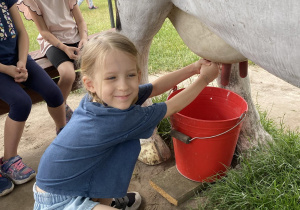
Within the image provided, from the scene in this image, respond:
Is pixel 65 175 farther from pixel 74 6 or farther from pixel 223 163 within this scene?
pixel 74 6

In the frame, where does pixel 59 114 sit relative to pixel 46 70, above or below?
below

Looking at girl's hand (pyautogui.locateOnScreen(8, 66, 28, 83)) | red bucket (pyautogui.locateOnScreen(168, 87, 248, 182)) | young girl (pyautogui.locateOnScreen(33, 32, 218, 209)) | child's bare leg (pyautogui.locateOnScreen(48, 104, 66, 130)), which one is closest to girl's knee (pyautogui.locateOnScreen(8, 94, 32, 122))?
girl's hand (pyautogui.locateOnScreen(8, 66, 28, 83))

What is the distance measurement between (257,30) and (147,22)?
0.64m

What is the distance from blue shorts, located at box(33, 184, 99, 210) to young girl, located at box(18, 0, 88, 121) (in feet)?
3.33

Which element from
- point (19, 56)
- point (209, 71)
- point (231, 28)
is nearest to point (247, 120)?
point (209, 71)

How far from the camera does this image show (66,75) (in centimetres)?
214

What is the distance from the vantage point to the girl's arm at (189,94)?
1.34 m

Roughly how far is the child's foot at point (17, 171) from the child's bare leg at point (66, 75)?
55 centimetres

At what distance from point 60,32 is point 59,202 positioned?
140cm

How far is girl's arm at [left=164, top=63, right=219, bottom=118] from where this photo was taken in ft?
4.39

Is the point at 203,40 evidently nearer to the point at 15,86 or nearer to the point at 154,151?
the point at 154,151

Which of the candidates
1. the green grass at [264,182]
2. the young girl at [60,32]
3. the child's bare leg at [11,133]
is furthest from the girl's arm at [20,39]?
the green grass at [264,182]

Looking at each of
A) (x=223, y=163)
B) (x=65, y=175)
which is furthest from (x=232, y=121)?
(x=65, y=175)

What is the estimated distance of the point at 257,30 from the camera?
928 millimetres
